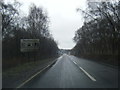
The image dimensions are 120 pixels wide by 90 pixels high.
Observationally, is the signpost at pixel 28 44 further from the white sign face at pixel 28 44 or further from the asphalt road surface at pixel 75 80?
the asphalt road surface at pixel 75 80

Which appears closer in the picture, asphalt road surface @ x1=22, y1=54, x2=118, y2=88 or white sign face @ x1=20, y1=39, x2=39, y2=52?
asphalt road surface @ x1=22, y1=54, x2=118, y2=88

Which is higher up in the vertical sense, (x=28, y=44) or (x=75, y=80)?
(x=28, y=44)

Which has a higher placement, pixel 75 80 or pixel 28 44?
pixel 28 44

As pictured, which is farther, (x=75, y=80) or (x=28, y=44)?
(x=28, y=44)

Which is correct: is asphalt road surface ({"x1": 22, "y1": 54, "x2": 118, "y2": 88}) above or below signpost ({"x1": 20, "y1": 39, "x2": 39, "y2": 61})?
below

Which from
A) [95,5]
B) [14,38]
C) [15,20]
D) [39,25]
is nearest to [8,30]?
[15,20]

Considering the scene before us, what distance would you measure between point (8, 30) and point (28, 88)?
2884cm

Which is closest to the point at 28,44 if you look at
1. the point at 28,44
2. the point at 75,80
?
the point at 28,44

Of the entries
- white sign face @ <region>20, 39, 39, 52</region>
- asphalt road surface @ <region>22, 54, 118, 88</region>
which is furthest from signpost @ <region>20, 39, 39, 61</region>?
asphalt road surface @ <region>22, 54, 118, 88</region>

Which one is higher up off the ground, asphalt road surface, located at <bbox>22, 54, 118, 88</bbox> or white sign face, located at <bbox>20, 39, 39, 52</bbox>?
white sign face, located at <bbox>20, 39, 39, 52</bbox>

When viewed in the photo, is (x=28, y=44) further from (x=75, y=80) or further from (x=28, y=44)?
(x=75, y=80)

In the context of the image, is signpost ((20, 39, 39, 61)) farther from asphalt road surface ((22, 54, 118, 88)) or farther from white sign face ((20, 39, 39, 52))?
asphalt road surface ((22, 54, 118, 88))

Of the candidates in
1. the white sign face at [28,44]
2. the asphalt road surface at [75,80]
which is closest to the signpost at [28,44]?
the white sign face at [28,44]

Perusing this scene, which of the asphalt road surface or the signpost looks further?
the signpost
